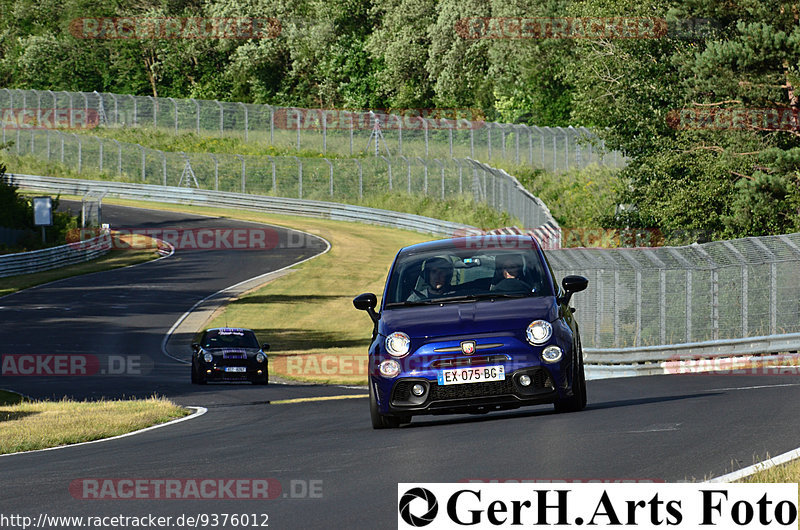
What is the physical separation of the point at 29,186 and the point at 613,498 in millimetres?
75615

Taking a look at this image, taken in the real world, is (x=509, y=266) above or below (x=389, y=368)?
above

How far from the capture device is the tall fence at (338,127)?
66.9m

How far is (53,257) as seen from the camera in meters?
55.2

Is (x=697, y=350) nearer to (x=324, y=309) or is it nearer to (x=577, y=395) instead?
(x=577, y=395)

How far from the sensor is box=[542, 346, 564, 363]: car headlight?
1200 cm

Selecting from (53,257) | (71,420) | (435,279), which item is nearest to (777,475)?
(435,279)

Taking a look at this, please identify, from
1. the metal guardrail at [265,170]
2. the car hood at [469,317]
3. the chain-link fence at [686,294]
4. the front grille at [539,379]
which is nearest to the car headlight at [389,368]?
the car hood at [469,317]

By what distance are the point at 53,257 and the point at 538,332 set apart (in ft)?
152

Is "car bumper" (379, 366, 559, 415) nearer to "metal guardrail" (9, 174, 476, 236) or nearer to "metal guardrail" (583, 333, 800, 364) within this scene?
"metal guardrail" (583, 333, 800, 364)

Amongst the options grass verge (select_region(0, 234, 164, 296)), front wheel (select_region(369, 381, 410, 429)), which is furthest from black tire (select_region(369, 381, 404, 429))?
grass verge (select_region(0, 234, 164, 296))

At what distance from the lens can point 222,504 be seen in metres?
9.03

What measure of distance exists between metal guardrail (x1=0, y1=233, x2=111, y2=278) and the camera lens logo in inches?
1875

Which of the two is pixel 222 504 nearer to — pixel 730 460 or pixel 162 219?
pixel 730 460

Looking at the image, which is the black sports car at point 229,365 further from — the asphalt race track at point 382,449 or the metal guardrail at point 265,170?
the metal guardrail at point 265,170
